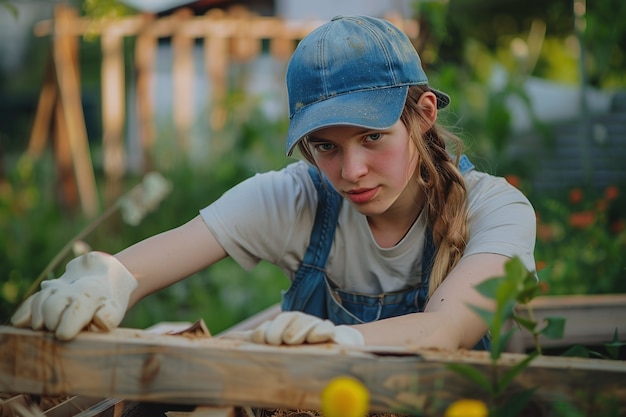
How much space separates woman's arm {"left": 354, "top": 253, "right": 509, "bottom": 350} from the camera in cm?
125

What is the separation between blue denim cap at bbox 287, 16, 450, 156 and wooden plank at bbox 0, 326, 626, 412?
56cm

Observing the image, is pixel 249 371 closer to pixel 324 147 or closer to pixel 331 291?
pixel 324 147

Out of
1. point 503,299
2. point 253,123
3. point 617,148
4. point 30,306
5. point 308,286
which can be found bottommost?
point 617,148

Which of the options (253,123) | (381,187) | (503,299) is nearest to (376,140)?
(381,187)

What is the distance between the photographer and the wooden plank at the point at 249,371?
94 cm

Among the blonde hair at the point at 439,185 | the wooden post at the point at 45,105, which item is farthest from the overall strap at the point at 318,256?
the wooden post at the point at 45,105

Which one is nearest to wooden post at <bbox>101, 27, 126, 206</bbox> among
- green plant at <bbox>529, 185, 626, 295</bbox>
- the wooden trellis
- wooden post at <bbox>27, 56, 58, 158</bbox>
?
the wooden trellis

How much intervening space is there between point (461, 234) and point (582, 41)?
11.0 feet

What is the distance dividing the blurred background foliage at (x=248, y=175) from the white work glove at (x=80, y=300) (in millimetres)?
869

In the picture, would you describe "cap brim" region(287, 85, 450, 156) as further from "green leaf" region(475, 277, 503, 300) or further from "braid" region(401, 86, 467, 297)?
"green leaf" region(475, 277, 503, 300)

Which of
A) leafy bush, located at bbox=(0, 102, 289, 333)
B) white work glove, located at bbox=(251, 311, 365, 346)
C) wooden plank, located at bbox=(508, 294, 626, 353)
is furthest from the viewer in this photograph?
leafy bush, located at bbox=(0, 102, 289, 333)

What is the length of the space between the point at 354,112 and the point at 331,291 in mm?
594

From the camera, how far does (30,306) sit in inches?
44.8

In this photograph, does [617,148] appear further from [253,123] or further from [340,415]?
[340,415]
